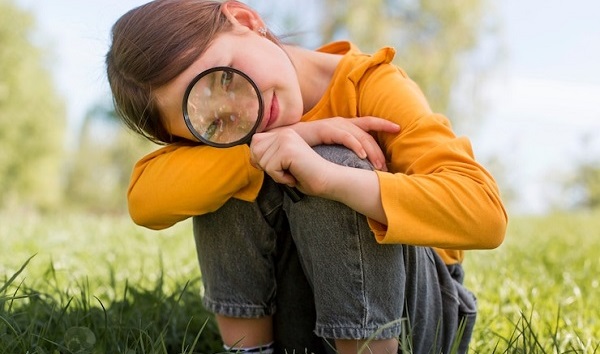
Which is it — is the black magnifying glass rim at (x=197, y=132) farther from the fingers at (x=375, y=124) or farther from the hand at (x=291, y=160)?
the fingers at (x=375, y=124)

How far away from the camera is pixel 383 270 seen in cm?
160

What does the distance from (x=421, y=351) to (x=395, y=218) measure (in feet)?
1.58

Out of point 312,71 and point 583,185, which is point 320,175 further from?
point 583,185

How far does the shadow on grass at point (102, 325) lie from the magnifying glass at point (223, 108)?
0.42 m

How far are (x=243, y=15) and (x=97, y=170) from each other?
30865 millimetres

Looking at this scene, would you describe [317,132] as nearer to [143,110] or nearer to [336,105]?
[336,105]

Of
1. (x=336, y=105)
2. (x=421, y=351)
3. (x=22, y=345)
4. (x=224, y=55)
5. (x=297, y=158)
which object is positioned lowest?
(x=421, y=351)

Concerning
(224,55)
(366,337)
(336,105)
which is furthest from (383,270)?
(224,55)

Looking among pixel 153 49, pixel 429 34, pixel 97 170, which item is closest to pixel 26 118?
pixel 429 34

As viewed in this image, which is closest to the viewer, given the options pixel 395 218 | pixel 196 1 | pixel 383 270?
pixel 395 218

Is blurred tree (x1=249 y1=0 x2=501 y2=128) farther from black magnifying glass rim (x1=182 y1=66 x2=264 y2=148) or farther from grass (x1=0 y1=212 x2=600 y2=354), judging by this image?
black magnifying glass rim (x1=182 y1=66 x2=264 y2=148)

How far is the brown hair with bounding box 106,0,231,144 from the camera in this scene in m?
1.76

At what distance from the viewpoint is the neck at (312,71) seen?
202 cm

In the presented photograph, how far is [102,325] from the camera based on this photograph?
6.37 feet
